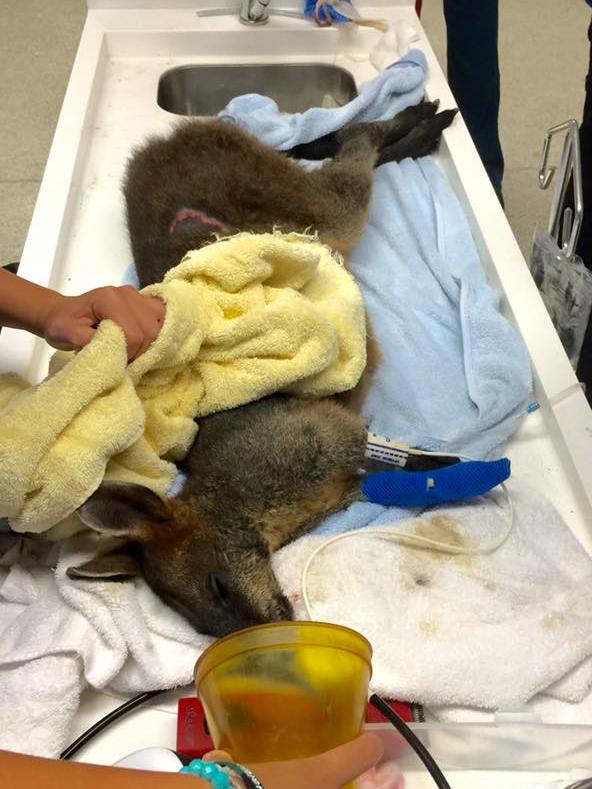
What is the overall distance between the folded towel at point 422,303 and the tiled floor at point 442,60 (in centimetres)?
96

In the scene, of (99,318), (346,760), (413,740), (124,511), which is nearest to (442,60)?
(99,318)

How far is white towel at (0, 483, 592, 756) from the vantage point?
39.8 inches

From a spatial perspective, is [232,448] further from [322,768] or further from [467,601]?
[322,768]

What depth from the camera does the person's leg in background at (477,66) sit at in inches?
84.1

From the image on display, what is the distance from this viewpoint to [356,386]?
1.44 m

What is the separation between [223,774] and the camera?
0.64m

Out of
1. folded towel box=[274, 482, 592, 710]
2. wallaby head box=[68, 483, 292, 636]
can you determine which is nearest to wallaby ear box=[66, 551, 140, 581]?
wallaby head box=[68, 483, 292, 636]

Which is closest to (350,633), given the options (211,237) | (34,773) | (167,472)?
(34,773)

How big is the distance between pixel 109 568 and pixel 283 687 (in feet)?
1.37

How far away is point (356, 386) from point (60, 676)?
0.72 metres

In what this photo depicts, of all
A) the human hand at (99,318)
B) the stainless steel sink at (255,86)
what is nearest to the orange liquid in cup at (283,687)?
the human hand at (99,318)

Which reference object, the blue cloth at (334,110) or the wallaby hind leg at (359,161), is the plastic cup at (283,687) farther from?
the blue cloth at (334,110)

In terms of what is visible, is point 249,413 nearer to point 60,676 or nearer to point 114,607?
point 114,607

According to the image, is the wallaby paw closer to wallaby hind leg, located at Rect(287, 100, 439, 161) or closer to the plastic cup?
wallaby hind leg, located at Rect(287, 100, 439, 161)
